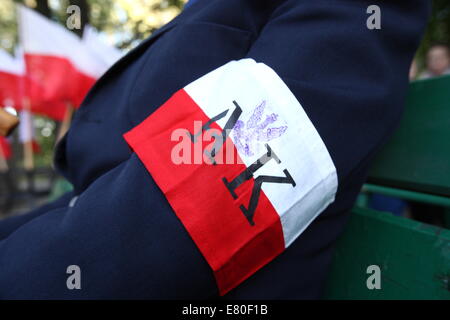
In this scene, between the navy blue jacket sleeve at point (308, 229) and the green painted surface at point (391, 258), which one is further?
the green painted surface at point (391, 258)

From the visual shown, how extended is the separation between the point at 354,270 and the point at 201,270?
496 millimetres

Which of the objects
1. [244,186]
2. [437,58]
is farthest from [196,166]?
[437,58]

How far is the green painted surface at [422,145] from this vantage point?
2.77 ft

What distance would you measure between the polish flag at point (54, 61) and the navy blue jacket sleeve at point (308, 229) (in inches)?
129

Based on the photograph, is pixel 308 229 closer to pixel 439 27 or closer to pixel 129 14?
pixel 129 14

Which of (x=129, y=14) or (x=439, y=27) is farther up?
(x=129, y=14)

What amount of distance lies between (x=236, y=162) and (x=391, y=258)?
0.50m

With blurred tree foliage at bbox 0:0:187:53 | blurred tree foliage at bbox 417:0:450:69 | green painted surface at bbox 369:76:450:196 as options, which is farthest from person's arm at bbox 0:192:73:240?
blurred tree foliage at bbox 417:0:450:69

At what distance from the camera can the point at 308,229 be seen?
0.77 metres

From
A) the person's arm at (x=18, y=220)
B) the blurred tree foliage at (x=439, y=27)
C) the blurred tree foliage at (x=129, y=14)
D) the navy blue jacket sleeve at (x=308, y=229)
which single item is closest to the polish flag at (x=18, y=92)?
the blurred tree foliage at (x=129, y=14)

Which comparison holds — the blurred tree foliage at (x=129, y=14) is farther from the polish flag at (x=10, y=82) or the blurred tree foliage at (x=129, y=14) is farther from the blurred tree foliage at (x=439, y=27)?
the blurred tree foliage at (x=439, y=27)

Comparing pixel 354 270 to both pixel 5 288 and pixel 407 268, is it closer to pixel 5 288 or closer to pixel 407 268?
pixel 407 268

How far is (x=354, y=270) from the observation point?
3.12 feet

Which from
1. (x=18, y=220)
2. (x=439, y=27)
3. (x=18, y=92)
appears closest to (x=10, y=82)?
(x=18, y=92)
